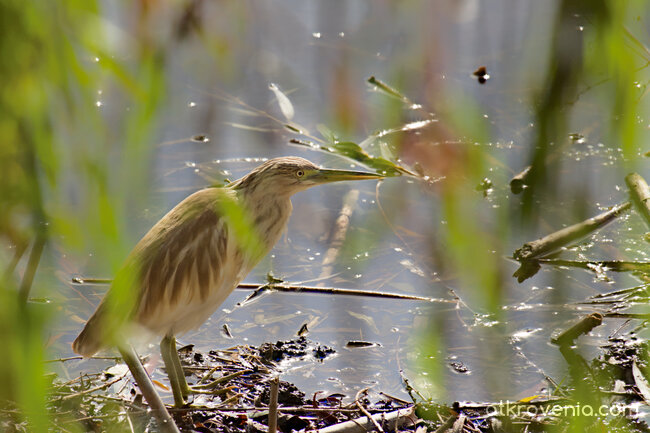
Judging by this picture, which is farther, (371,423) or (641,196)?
(641,196)

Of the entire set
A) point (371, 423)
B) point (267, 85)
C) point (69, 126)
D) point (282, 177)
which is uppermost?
point (282, 177)

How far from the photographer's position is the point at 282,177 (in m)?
2.87

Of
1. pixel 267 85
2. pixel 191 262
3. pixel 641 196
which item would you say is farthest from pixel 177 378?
pixel 641 196

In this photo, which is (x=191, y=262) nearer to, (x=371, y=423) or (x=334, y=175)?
(x=334, y=175)

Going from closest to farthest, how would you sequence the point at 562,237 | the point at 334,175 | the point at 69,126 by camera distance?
the point at 69,126, the point at 334,175, the point at 562,237

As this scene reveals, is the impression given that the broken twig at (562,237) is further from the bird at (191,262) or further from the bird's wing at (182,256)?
the bird's wing at (182,256)

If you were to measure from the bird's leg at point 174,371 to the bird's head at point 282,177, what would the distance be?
566 mm

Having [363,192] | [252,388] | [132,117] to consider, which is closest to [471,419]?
[252,388]

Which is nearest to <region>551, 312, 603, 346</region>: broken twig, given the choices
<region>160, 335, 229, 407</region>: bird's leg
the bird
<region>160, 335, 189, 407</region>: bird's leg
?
the bird

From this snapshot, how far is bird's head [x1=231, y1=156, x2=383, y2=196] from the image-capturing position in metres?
2.82

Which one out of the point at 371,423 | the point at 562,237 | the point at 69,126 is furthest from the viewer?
the point at 562,237

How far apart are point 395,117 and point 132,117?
14.0 inches

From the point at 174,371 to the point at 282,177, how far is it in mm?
746

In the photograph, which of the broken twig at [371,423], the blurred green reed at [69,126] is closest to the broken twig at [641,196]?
the broken twig at [371,423]
